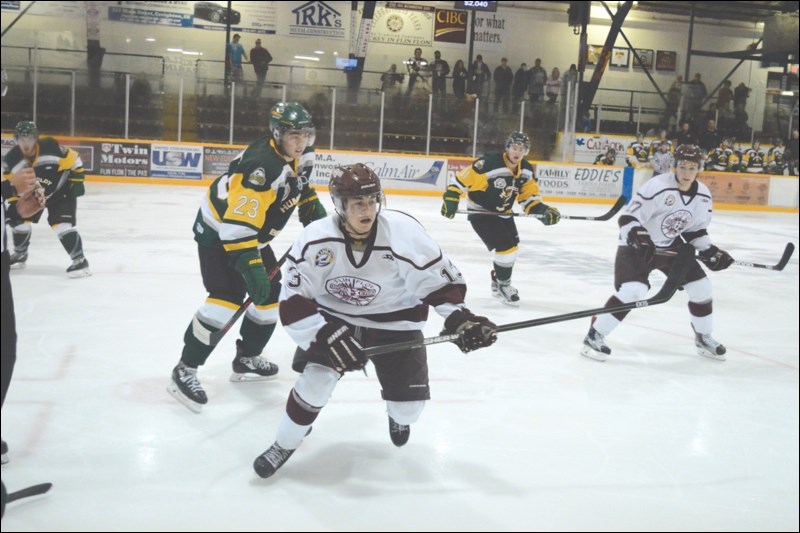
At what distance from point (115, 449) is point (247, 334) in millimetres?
970

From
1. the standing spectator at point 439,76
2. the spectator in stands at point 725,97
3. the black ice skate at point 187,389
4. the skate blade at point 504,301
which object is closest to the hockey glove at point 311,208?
the black ice skate at point 187,389

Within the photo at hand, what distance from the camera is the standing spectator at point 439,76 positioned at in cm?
1578

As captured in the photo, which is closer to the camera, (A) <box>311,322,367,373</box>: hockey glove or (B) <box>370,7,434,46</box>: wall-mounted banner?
(A) <box>311,322,367,373</box>: hockey glove

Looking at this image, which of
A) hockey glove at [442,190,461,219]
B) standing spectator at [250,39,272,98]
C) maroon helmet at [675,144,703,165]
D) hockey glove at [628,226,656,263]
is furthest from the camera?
standing spectator at [250,39,272,98]

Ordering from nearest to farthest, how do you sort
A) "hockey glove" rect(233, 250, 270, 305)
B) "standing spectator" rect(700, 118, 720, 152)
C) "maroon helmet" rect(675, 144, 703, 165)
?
"hockey glove" rect(233, 250, 270, 305)
"maroon helmet" rect(675, 144, 703, 165)
"standing spectator" rect(700, 118, 720, 152)

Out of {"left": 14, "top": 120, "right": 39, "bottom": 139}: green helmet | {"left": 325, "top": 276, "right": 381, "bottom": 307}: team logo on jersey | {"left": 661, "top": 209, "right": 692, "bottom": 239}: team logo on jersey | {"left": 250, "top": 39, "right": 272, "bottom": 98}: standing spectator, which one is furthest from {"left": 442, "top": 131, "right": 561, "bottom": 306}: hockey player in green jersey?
{"left": 250, "top": 39, "right": 272, "bottom": 98}: standing spectator

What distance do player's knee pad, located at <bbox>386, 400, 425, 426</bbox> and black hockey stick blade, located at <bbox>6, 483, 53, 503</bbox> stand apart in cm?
101

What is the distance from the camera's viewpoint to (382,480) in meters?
2.60

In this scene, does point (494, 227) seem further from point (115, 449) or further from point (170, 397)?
point (115, 449)

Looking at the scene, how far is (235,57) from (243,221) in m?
13.4

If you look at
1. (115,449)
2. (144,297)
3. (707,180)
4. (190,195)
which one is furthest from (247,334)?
(707,180)

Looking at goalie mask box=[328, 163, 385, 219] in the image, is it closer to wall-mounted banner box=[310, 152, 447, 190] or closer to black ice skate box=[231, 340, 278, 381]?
black ice skate box=[231, 340, 278, 381]

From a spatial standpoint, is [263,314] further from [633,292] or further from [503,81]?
[503,81]

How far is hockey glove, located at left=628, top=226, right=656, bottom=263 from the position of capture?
407cm
